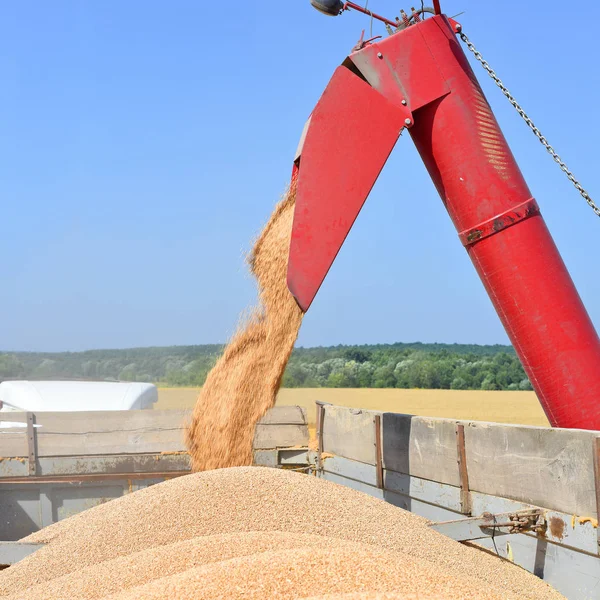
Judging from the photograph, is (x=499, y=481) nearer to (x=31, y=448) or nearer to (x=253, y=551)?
(x=253, y=551)

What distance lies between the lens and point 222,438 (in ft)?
18.7

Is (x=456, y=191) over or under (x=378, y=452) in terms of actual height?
over

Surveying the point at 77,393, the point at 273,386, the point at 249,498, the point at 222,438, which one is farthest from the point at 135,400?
the point at 249,498

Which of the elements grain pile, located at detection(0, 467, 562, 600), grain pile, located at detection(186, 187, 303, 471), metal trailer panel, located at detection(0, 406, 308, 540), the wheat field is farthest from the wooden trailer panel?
the wheat field

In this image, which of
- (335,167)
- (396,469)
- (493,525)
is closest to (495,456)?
(493,525)

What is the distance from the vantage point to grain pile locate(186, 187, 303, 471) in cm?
507

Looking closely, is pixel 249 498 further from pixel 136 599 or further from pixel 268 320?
pixel 136 599

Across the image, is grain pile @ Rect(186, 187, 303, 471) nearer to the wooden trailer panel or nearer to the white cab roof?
the wooden trailer panel

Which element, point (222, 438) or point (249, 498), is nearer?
point (249, 498)

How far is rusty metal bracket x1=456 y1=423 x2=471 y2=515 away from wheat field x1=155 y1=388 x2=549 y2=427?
10.5m

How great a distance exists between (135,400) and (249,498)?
441cm

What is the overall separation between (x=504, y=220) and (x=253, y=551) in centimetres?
219

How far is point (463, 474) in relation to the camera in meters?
4.29

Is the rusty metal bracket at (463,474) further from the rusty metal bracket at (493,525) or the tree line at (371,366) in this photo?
the tree line at (371,366)
